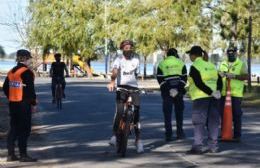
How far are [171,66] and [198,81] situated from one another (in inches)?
80.9

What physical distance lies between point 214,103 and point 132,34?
109 ft

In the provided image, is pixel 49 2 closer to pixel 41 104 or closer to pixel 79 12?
pixel 79 12

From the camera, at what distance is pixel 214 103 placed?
1248 centimetres

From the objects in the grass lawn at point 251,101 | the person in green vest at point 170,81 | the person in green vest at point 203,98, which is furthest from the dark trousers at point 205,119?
the grass lawn at point 251,101

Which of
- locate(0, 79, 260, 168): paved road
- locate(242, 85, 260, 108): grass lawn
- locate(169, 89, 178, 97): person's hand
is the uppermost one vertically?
locate(169, 89, 178, 97): person's hand

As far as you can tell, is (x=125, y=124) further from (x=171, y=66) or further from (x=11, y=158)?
(x=171, y=66)

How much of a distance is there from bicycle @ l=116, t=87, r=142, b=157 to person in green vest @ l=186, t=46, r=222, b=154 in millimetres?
1148

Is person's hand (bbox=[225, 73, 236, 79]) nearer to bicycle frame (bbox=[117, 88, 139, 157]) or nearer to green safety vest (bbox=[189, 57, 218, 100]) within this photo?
green safety vest (bbox=[189, 57, 218, 100])

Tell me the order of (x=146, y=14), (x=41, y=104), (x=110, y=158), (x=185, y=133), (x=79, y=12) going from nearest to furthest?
(x=110, y=158), (x=185, y=133), (x=41, y=104), (x=146, y=14), (x=79, y=12)

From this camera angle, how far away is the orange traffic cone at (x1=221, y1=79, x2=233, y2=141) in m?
13.9

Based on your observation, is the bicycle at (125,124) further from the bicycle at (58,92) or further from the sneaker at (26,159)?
the bicycle at (58,92)

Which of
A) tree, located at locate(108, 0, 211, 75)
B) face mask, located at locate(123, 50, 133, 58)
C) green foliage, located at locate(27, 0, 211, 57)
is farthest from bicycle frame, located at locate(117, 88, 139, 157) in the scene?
tree, located at locate(108, 0, 211, 75)

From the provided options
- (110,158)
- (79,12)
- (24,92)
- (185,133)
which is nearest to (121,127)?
(110,158)

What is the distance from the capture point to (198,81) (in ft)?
40.4
